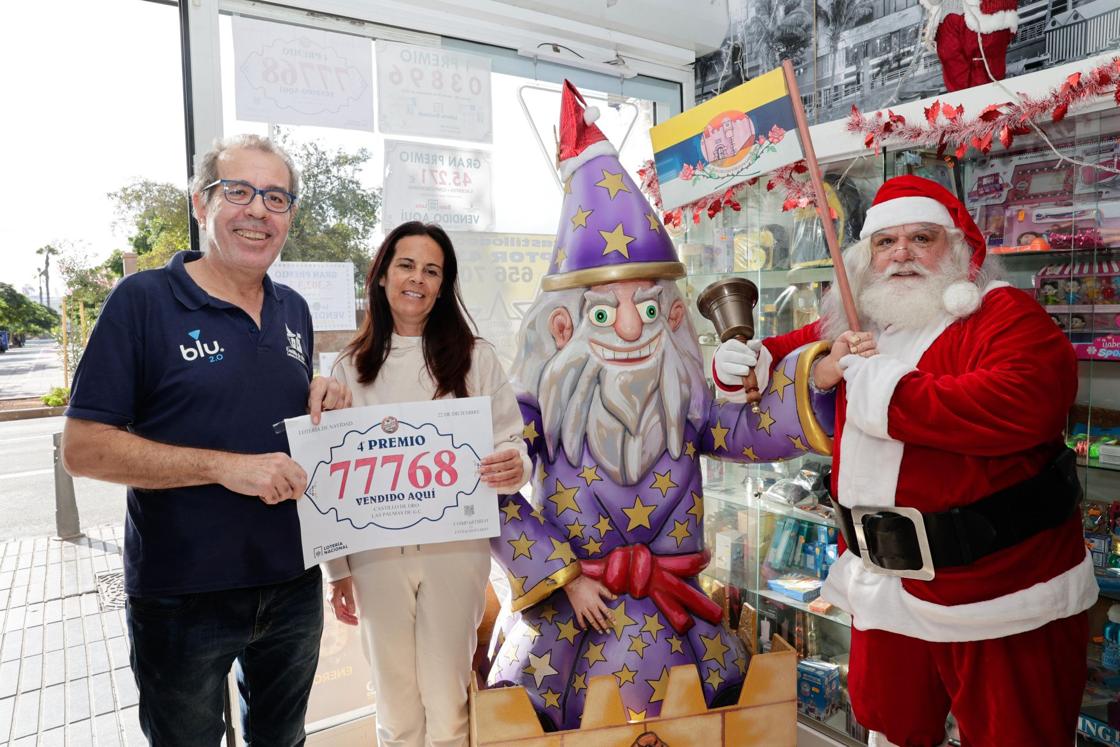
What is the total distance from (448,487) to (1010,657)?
1336 millimetres

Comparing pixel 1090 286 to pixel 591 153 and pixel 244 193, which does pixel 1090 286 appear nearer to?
pixel 591 153

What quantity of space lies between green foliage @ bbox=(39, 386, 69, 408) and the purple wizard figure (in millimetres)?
3587

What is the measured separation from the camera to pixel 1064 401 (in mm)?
1553

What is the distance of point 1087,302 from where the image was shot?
2004 mm

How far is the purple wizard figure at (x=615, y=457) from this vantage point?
6.25ft

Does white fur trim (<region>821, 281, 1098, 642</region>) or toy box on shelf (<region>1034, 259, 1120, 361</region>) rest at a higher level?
toy box on shelf (<region>1034, 259, 1120, 361</region>)

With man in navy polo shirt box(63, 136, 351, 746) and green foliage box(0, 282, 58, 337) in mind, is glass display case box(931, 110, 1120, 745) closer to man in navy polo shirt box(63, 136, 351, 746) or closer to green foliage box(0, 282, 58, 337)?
man in navy polo shirt box(63, 136, 351, 746)

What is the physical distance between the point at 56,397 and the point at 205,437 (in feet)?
11.7

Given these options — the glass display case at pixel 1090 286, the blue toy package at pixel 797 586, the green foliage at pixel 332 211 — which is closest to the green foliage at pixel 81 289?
the green foliage at pixel 332 211

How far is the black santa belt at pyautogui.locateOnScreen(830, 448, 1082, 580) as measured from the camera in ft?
5.09

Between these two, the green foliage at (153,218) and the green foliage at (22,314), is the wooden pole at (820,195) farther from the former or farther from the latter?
the green foliage at (22,314)

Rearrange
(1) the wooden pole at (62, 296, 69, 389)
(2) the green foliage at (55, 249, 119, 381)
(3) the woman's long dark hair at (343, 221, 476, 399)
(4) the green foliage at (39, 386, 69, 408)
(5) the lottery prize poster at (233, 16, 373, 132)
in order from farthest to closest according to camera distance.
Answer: (4) the green foliage at (39, 386, 69, 408) → (1) the wooden pole at (62, 296, 69, 389) → (2) the green foliage at (55, 249, 119, 381) → (5) the lottery prize poster at (233, 16, 373, 132) → (3) the woman's long dark hair at (343, 221, 476, 399)

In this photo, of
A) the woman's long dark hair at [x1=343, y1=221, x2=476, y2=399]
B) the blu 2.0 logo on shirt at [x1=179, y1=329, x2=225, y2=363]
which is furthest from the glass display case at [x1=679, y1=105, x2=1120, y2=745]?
the blu 2.0 logo on shirt at [x1=179, y1=329, x2=225, y2=363]

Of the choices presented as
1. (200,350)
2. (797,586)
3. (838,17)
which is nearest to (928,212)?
(838,17)
